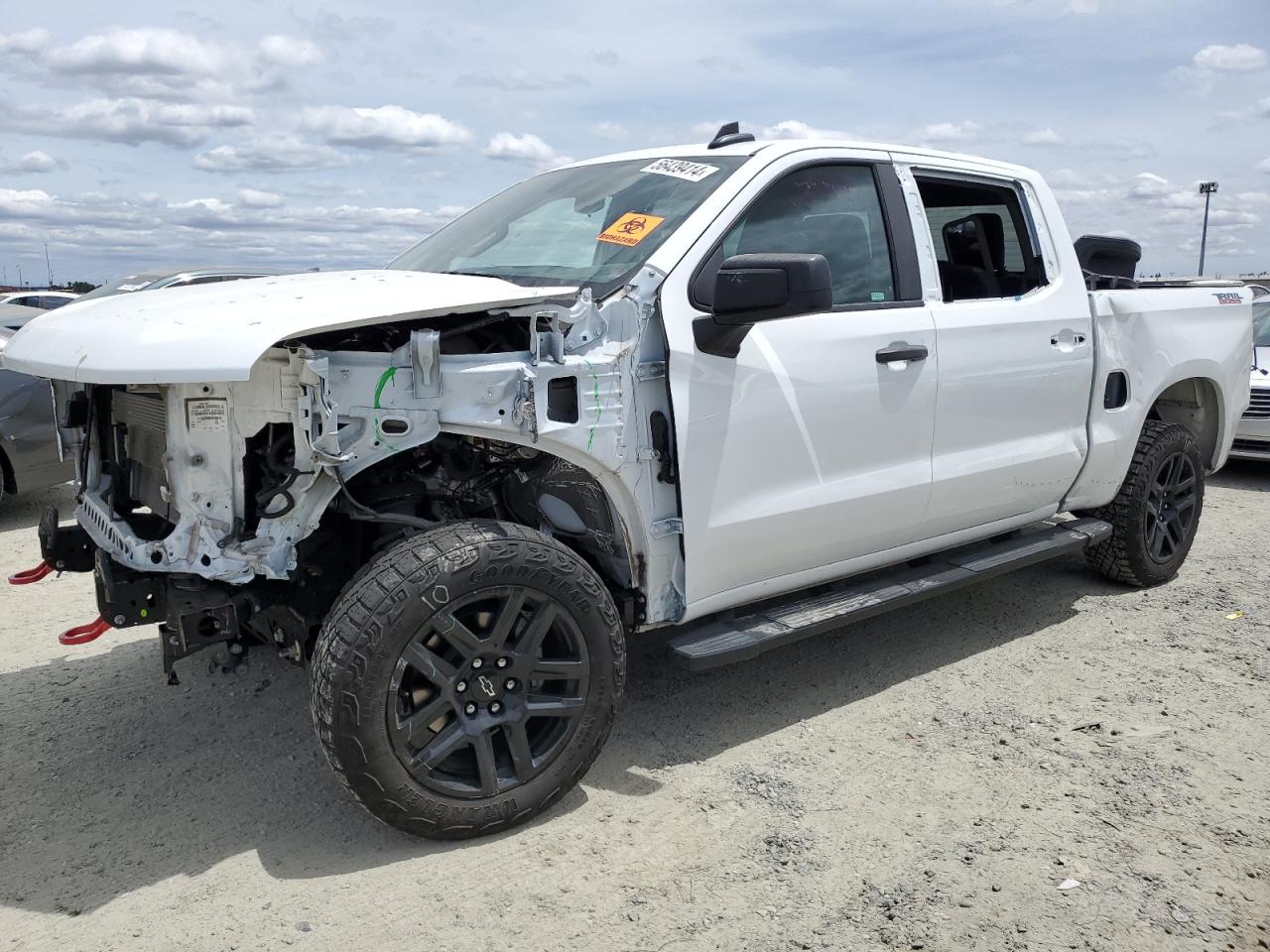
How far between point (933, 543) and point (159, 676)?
10.6ft

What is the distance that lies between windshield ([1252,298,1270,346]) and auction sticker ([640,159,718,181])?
8100 mm

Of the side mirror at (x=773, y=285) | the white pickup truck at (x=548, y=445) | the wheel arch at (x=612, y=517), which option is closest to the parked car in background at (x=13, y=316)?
the white pickup truck at (x=548, y=445)

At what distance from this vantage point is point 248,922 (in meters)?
2.76

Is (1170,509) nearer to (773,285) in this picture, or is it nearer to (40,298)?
(773,285)

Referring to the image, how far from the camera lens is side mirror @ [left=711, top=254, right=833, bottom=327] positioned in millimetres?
3129

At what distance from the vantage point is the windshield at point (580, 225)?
349cm

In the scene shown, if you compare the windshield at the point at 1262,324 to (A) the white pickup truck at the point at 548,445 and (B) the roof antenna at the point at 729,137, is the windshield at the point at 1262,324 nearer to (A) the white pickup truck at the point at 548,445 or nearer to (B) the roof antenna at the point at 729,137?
(A) the white pickup truck at the point at 548,445

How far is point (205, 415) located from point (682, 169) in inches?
73.6

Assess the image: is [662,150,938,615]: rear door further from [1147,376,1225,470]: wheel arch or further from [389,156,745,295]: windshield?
[1147,376,1225,470]: wheel arch

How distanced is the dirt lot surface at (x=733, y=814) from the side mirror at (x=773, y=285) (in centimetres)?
156

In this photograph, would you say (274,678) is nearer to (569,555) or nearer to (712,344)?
(569,555)

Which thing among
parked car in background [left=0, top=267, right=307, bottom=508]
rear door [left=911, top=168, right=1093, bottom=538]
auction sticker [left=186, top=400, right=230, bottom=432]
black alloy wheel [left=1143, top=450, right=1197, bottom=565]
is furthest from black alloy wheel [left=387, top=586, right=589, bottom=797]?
parked car in background [left=0, top=267, right=307, bottom=508]

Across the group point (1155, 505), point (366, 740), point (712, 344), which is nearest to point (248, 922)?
point (366, 740)

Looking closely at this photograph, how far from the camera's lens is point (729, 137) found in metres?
3.99
